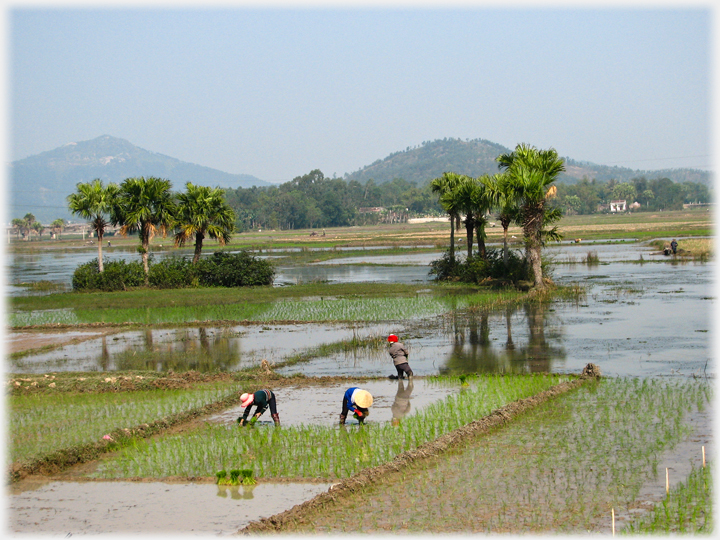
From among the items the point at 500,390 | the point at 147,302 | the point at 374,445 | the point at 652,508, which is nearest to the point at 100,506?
the point at 374,445

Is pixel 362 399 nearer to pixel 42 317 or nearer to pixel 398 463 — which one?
pixel 398 463

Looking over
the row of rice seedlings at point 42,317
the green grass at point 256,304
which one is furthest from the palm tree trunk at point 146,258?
the row of rice seedlings at point 42,317

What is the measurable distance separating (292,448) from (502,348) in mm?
10340

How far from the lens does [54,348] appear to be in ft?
75.3

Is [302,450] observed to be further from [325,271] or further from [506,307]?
[325,271]

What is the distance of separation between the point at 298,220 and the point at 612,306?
5924 inches

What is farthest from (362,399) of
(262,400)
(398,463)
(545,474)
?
(545,474)

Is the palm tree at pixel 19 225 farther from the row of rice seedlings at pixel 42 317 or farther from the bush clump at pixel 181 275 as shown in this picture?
the row of rice seedlings at pixel 42 317

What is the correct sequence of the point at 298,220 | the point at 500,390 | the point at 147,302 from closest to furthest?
the point at 500,390
the point at 147,302
the point at 298,220

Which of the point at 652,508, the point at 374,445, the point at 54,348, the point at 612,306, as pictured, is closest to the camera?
the point at 652,508

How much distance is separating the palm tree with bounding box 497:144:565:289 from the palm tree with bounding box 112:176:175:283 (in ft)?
63.7

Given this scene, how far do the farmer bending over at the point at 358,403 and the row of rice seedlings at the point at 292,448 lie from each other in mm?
261

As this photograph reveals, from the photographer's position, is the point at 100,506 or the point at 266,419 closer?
the point at 100,506

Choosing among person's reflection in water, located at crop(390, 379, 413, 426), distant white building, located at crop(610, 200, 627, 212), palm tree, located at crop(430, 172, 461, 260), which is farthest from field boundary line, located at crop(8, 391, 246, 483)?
distant white building, located at crop(610, 200, 627, 212)
